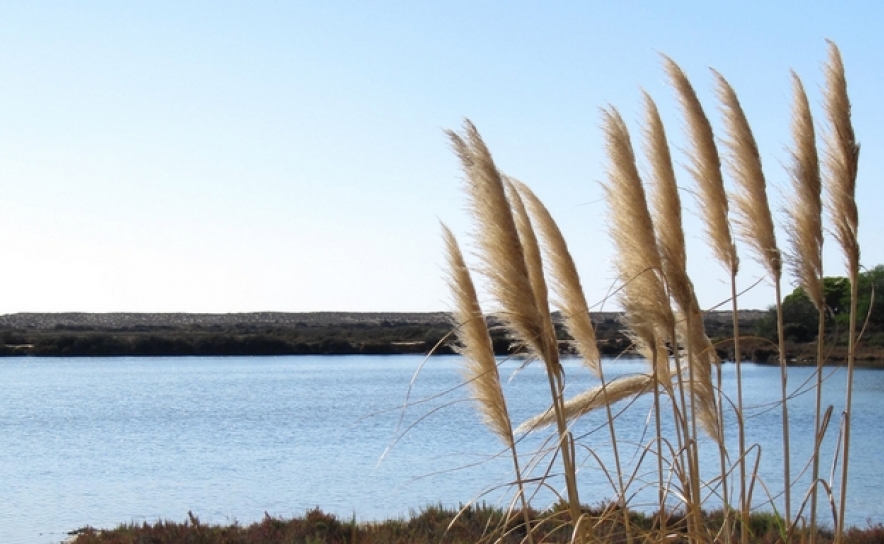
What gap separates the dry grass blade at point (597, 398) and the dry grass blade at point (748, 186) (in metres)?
0.61

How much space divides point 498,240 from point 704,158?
964mm

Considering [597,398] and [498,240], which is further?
[597,398]

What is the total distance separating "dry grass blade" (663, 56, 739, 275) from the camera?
3506mm

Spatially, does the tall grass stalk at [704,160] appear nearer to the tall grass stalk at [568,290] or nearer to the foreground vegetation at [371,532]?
the tall grass stalk at [568,290]

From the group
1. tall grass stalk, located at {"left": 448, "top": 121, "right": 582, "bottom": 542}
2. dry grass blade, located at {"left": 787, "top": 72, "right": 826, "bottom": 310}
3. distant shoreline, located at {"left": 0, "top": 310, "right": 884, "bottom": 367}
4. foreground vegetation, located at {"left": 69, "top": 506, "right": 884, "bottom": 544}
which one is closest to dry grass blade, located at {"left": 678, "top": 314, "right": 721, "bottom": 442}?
dry grass blade, located at {"left": 787, "top": 72, "right": 826, "bottom": 310}

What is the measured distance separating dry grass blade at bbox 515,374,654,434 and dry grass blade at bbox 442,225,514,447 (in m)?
0.09

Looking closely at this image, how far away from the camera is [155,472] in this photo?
1738 cm

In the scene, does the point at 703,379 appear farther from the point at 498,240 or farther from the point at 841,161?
the point at 498,240

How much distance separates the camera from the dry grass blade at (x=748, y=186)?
361cm

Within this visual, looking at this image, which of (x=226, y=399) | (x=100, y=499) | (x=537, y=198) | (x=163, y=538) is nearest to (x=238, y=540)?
(x=163, y=538)

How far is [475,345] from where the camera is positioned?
129 inches

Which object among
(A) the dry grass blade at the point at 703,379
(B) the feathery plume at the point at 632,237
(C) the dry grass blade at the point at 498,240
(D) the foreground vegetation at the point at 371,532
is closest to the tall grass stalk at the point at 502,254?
(C) the dry grass blade at the point at 498,240

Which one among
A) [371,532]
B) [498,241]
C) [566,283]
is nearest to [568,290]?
[566,283]

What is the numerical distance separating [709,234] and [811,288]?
421 millimetres
